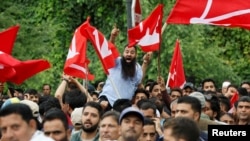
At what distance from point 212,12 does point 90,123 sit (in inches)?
114

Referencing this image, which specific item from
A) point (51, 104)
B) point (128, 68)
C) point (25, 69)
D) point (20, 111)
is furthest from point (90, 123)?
point (20, 111)

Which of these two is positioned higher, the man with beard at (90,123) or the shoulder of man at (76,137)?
the man with beard at (90,123)

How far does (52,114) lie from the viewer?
10.3 meters

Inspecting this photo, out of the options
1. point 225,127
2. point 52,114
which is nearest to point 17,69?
point 52,114

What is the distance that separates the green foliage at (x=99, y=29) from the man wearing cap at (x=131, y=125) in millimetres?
15268

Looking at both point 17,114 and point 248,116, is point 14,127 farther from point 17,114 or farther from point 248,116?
point 248,116

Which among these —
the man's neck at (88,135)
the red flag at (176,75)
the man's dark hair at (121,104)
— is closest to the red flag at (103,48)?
the man's dark hair at (121,104)

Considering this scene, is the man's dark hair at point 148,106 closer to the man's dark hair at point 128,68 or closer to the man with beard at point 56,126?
the man's dark hair at point 128,68

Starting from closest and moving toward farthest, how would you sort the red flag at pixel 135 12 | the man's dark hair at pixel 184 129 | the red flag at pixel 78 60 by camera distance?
the man's dark hair at pixel 184 129, the red flag at pixel 78 60, the red flag at pixel 135 12

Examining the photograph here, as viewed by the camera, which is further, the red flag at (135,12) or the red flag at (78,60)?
the red flag at (135,12)

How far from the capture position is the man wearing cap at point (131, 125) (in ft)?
33.6

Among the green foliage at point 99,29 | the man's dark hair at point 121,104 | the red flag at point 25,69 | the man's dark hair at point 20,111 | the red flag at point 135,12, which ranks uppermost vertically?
the man's dark hair at point 20,111

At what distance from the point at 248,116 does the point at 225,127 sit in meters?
4.08

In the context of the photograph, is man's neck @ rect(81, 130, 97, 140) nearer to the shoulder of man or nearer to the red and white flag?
the shoulder of man
